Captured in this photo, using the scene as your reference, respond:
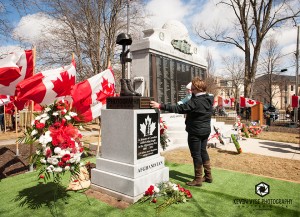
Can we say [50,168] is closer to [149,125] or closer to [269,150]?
[149,125]

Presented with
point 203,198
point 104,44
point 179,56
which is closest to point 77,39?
point 104,44

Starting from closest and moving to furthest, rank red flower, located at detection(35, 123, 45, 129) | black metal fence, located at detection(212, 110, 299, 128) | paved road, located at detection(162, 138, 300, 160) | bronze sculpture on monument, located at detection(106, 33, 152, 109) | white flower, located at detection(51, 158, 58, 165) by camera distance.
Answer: white flower, located at detection(51, 158, 58, 165) → red flower, located at detection(35, 123, 45, 129) → bronze sculpture on monument, located at detection(106, 33, 152, 109) → paved road, located at detection(162, 138, 300, 160) → black metal fence, located at detection(212, 110, 299, 128)

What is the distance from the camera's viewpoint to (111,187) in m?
4.01

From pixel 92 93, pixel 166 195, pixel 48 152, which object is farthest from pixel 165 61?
pixel 48 152

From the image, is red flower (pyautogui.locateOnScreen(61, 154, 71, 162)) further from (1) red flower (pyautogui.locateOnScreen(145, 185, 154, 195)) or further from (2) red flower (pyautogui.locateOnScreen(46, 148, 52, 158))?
(1) red flower (pyautogui.locateOnScreen(145, 185, 154, 195))

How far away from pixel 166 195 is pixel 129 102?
1715 millimetres

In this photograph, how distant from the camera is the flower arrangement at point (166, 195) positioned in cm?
367

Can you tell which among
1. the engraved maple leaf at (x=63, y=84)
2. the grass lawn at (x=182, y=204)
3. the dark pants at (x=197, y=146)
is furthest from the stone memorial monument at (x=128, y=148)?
the engraved maple leaf at (x=63, y=84)

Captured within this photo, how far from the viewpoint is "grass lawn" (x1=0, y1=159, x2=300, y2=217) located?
3.39m

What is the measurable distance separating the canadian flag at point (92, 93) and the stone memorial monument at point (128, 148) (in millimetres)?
1708

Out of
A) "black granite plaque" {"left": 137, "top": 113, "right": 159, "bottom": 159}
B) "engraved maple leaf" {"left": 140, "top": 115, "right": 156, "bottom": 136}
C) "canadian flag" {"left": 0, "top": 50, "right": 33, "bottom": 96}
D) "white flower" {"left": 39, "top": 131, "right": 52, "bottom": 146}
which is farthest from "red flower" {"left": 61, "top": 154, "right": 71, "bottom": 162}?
"canadian flag" {"left": 0, "top": 50, "right": 33, "bottom": 96}

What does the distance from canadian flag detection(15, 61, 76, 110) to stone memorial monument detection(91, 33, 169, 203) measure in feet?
4.66

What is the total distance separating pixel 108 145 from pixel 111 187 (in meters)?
0.74

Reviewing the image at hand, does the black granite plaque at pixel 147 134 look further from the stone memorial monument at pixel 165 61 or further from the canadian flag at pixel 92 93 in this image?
the stone memorial monument at pixel 165 61
